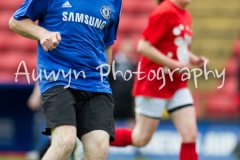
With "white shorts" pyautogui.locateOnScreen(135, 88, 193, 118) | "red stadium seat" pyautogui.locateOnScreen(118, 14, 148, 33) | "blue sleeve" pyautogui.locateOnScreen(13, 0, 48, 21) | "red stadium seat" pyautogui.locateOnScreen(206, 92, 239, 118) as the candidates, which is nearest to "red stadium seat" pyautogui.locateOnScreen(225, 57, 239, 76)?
"red stadium seat" pyautogui.locateOnScreen(206, 92, 239, 118)

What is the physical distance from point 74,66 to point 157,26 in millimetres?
1481

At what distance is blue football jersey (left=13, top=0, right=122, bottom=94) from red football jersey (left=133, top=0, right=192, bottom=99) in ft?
4.06

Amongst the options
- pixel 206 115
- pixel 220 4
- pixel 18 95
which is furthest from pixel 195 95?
pixel 220 4

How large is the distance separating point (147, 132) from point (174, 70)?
652mm

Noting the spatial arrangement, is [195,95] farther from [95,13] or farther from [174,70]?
[95,13]

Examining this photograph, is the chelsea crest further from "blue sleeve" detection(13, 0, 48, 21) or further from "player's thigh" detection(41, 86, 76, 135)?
"player's thigh" detection(41, 86, 76, 135)

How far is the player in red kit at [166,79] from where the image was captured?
5.93 m

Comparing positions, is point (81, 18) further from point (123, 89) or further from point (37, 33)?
point (123, 89)

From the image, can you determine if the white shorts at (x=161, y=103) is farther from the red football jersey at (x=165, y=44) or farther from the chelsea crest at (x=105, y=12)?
the chelsea crest at (x=105, y=12)

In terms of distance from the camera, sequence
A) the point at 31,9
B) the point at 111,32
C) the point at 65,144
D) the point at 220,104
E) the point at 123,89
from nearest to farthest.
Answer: the point at 65,144 → the point at 31,9 → the point at 111,32 → the point at 123,89 → the point at 220,104

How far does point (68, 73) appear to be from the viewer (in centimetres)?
465

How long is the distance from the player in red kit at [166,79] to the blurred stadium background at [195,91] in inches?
121

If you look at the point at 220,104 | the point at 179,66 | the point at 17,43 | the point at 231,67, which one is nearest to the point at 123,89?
the point at 220,104

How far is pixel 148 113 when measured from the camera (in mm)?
6191
